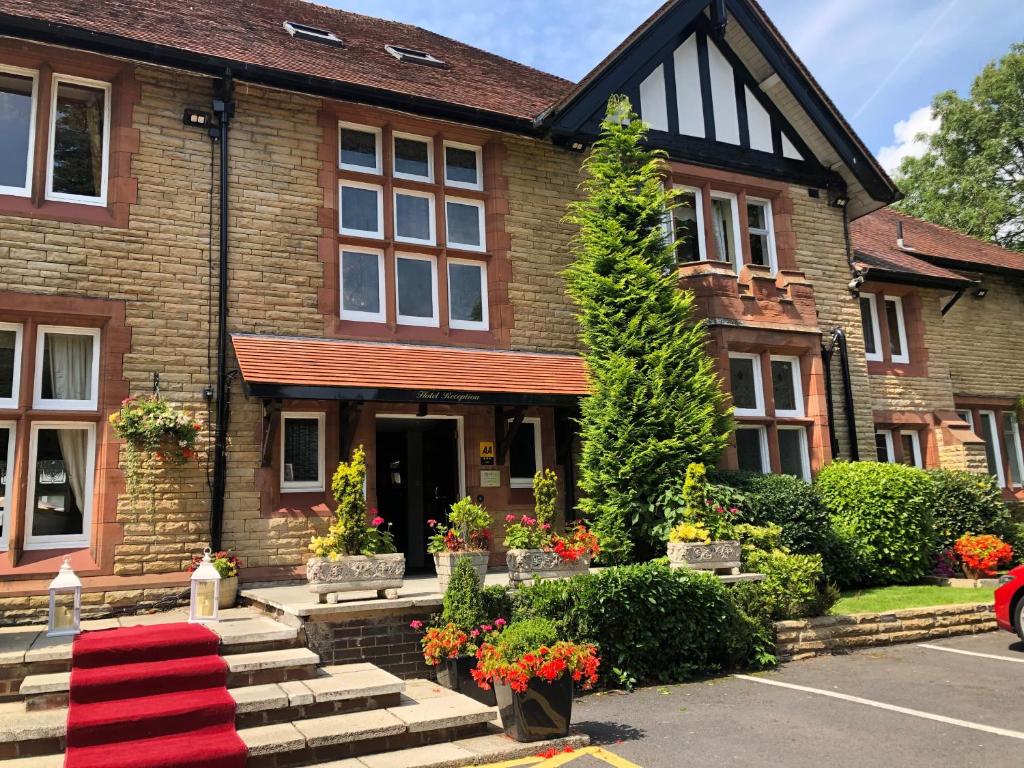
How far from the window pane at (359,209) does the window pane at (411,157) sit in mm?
636

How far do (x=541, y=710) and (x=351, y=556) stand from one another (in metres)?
2.74

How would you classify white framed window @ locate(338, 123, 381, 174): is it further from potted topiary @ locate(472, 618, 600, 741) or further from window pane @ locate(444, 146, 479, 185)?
potted topiary @ locate(472, 618, 600, 741)

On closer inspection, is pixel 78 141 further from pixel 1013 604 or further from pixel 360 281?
pixel 1013 604

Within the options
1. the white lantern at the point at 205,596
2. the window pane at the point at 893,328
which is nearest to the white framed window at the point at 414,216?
the white lantern at the point at 205,596

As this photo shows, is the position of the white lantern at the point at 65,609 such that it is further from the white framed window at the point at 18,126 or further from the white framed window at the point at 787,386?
the white framed window at the point at 787,386

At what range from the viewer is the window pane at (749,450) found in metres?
13.8

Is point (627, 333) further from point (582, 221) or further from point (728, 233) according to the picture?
point (728, 233)

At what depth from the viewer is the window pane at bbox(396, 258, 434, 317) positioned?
11.8 metres

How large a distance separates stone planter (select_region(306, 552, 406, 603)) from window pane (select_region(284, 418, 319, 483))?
265 cm

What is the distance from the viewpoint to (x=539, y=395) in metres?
11.2

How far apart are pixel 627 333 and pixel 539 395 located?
1679 mm

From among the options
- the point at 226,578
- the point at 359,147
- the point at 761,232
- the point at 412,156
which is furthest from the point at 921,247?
the point at 226,578

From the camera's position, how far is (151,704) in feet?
20.0

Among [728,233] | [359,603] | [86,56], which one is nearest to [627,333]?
[728,233]
